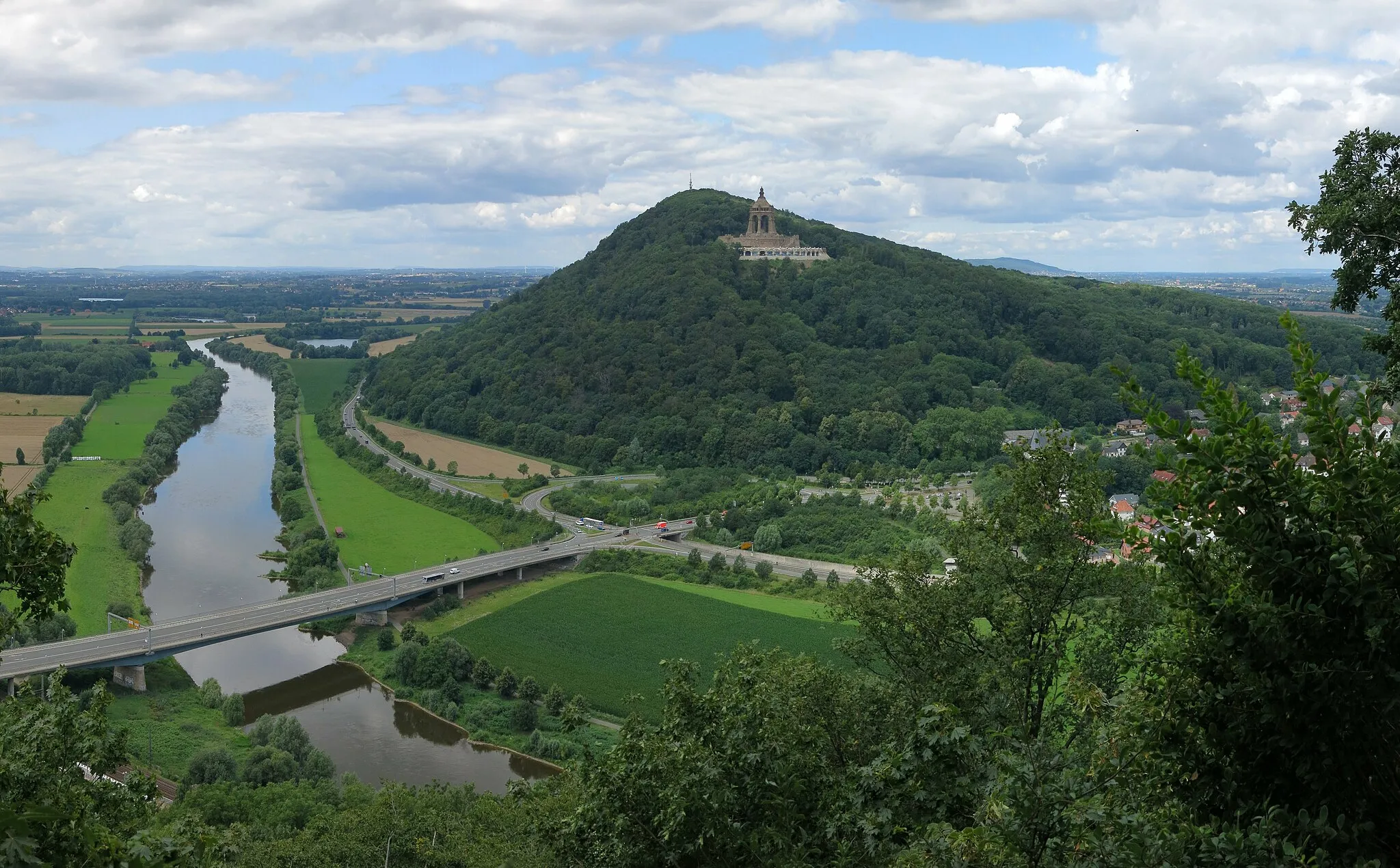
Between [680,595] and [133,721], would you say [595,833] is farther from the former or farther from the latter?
[680,595]

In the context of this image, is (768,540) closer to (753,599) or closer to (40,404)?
(753,599)

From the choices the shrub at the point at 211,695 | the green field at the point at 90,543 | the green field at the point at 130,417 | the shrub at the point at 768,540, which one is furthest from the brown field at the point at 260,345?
the shrub at the point at 211,695

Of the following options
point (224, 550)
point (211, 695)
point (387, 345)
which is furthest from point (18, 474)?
point (387, 345)

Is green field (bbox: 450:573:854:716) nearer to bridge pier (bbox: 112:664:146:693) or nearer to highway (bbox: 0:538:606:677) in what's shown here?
highway (bbox: 0:538:606:677)

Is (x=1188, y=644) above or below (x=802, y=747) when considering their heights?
above

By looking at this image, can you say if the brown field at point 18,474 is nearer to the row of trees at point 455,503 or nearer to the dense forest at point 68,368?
the row of trees at point 455,503

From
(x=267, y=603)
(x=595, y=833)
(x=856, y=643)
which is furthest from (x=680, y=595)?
(x=595, y=833)

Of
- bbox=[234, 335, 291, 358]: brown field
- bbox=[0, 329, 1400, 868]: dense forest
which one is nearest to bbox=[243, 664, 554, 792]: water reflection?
bbox=[0, 329, 1400, 868]: dense forest
